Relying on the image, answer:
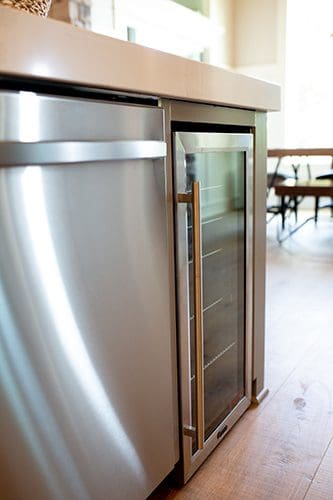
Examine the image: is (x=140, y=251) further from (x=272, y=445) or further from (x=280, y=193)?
(x=280, y=193)

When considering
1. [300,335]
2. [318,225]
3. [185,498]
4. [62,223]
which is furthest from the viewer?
[318,225]

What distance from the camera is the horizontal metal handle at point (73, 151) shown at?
2.16 ft

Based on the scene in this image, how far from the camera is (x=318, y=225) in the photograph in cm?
509

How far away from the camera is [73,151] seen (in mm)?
745

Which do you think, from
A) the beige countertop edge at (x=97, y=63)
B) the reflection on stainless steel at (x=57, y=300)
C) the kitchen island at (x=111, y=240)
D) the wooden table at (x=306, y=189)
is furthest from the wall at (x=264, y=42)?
the reflection on stainless steel at (x=57, y=300)

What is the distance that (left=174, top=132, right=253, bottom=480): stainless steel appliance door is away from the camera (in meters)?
1.07

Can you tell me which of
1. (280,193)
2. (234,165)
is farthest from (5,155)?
(280,193)

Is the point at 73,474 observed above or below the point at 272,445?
above

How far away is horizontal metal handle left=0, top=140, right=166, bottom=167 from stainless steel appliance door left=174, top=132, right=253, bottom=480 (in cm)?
15

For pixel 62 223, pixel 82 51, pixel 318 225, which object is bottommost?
pixel 318 225

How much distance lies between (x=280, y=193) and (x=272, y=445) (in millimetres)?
2964

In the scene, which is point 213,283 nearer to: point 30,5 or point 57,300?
point 57,300

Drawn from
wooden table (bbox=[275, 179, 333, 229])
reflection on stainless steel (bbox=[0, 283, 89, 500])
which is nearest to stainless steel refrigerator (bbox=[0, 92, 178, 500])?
reflection on stainless steel (bbox=[0, 283, 89, 500])

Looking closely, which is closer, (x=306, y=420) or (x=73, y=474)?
(x=73, y=474)
